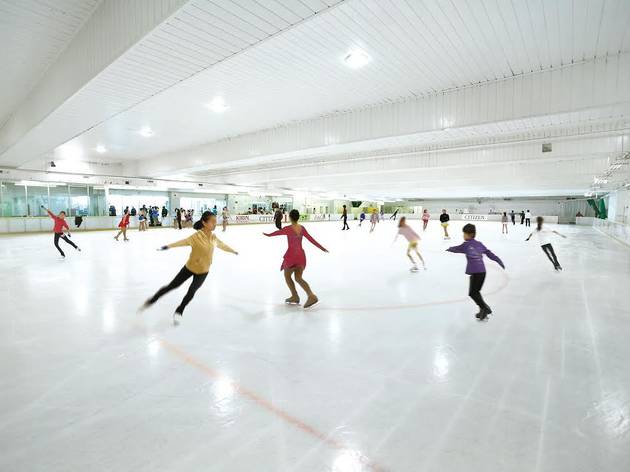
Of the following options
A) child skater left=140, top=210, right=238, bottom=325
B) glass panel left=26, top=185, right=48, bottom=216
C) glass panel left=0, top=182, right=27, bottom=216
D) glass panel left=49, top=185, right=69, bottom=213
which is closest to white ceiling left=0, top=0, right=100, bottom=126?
child skater left=140, top=210, right=238, bottom=325

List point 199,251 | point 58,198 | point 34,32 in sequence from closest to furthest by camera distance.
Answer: point 199,251 → point 34,32 → point 58,198

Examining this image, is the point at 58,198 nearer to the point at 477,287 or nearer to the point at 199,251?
the point at 199,251

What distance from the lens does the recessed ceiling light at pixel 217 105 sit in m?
8.95

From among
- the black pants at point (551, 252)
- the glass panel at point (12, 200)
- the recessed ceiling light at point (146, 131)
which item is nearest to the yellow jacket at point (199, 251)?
the black pants at point (551, 252)

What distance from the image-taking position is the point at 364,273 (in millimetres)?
8133

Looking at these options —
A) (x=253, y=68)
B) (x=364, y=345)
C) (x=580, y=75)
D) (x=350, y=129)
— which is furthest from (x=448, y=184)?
(x=364, y=345)

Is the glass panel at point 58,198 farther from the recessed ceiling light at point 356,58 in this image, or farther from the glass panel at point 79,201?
the recessed ceiling light at point 356,58

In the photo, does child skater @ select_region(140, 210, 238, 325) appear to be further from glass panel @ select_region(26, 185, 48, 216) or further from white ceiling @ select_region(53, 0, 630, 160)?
glass panel @ select_region(26, 185, 48, 216)

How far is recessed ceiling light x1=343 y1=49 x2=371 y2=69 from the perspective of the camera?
610cm

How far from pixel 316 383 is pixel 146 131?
12679 mm

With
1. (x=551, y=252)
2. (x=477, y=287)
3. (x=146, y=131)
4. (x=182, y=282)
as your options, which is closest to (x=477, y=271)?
(x=477, y=287)

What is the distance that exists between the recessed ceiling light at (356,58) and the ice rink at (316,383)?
14.3 feet

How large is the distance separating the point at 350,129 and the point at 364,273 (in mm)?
4360

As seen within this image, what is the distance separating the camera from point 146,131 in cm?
1259
